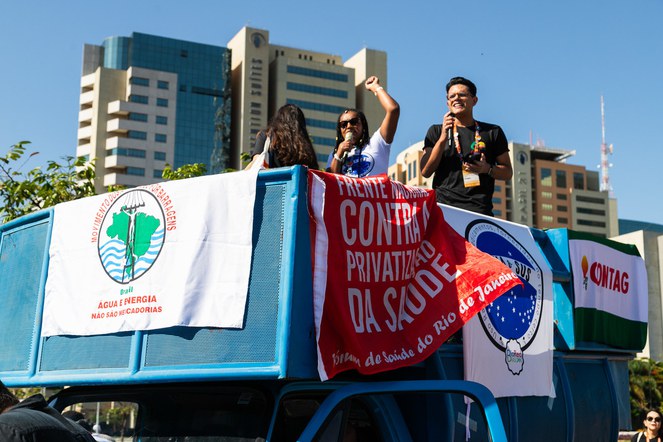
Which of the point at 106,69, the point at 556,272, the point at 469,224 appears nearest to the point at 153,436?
the point at 469,224

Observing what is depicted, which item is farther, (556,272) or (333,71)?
(333,71)

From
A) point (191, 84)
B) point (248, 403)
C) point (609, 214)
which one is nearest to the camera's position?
point (248, 403)

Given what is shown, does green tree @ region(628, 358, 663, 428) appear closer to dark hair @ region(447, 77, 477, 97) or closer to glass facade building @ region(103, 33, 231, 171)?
dark hair @ region(447, 77, 477, 97)

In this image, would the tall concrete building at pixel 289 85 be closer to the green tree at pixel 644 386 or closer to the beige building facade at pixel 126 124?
the beige building facade at pixel 126 124

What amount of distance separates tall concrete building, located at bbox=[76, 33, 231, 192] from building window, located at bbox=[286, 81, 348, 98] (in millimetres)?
12121

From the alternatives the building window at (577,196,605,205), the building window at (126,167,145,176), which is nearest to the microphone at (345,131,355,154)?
the building window at (126,167,145,176)

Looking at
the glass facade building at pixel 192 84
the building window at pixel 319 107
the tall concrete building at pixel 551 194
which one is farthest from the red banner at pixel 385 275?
the tall concrete building at pixel 551 194

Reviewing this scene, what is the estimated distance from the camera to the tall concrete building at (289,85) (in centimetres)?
14688

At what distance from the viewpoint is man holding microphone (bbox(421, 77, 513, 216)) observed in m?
6.01

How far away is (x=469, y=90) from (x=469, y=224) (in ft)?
4.83

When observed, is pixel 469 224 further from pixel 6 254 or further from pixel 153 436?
pixel 6 254

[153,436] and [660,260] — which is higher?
[660,260]

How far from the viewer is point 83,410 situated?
4309 mm

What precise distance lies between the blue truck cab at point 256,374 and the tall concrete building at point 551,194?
164 metres
